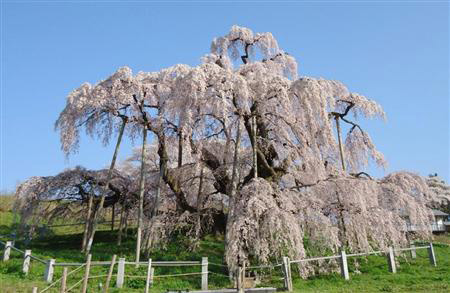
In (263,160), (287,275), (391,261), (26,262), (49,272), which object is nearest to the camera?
(287,275)

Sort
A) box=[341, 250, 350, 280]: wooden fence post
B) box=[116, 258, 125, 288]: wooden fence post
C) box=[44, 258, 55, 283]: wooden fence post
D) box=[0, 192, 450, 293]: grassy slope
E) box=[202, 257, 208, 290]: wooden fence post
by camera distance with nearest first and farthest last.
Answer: box=[0, 192, 450, 293]: grassy slope → box=[116, 258, 125, 288]: wooden fence post → box=[44, 258, 55, 283]: wooden fence post → box=[202, 257, 208, 290]: wooden fence post → box=[341, 250, 350, 280]: wooden fence post

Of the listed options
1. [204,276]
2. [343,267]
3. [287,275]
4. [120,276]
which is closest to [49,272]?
[120,276]

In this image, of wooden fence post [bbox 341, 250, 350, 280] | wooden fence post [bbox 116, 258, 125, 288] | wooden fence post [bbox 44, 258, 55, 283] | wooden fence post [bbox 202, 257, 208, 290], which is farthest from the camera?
wooden fence post [bbox 341, 250, 350, 280]

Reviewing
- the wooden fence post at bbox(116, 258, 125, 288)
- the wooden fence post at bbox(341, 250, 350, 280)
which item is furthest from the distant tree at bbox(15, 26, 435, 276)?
the wooden fence post at bbox(116, 258, 125, 288)

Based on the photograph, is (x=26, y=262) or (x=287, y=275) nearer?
(x=287, y=275)

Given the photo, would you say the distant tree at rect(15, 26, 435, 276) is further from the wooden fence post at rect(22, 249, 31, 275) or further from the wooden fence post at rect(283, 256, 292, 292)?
the wooden fence post at rect(22, 249, 31, 275)

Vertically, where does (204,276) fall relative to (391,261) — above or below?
below

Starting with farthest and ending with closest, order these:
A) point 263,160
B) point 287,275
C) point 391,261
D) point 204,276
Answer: point 263,160 → point 391,261 → point 204,276 → point 287,275

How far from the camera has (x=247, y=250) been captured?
12141 mm

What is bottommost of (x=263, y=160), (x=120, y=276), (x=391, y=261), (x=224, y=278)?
(x=224, y=278)

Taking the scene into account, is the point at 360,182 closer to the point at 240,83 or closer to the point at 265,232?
the point at 265,232

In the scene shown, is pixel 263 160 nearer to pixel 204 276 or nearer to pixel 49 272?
pixel 204 276

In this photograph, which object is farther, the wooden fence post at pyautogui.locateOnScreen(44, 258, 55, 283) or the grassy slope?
the wooden fence post at pyautogui.locateOnScreen(44, 258, 55, 283)

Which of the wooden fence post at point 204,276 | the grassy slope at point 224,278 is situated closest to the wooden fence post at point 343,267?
the grassy slope at point 224,278
